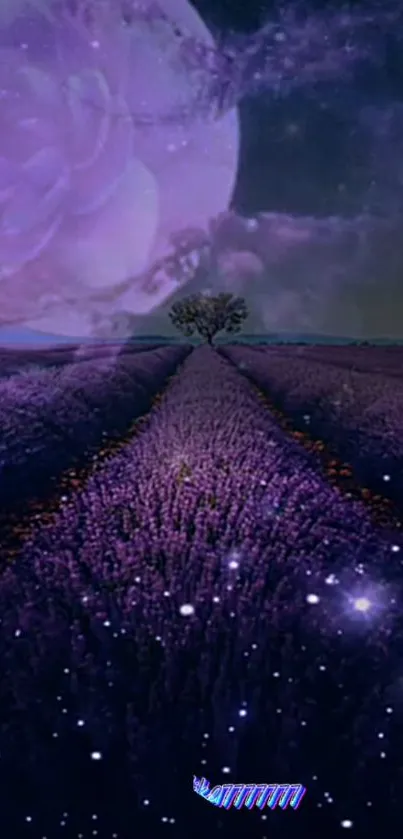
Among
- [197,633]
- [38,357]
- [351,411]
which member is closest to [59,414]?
[351,411]

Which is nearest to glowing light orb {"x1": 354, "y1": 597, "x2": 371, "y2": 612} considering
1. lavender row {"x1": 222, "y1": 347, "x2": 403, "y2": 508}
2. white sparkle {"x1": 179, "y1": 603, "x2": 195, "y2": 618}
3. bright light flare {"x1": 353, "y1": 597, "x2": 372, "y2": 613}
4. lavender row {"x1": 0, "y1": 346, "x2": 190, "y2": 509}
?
bright light flare {"x1": 353, "y1": 597, "x2": 372, "y2": 613}

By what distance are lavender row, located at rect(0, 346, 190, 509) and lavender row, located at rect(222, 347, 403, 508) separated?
1531mm

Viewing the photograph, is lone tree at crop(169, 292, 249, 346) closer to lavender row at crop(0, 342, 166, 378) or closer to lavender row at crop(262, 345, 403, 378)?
lavender row at crop(0, 342, 166, 378)

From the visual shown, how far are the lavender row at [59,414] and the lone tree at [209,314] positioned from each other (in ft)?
3.29

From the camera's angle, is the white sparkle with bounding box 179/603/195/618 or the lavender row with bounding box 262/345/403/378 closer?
the white sparkle with bounding box 179/603/195/618

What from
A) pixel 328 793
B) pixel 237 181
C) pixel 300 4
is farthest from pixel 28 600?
pixel 300 4

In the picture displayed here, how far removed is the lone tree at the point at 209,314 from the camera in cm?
877

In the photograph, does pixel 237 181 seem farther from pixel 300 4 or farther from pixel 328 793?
pixel 328 793

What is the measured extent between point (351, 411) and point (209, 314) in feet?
18.1

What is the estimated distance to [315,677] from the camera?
2316 mm

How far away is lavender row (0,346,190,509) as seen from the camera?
15.0 ft

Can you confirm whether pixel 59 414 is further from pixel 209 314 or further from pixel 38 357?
pixel 209 314

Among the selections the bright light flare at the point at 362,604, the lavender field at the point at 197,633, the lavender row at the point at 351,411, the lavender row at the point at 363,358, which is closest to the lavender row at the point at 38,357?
the lavender row at the point at 351,411

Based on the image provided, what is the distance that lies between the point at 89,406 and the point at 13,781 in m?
4.96
